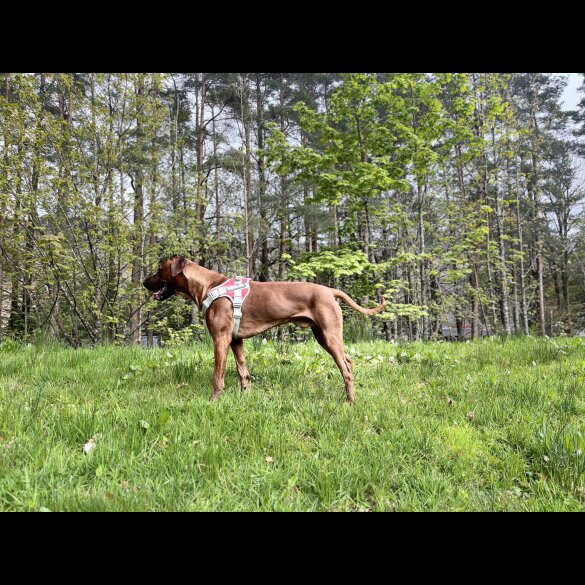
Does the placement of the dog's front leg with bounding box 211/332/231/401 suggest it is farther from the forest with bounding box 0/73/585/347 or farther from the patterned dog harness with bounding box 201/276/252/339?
the forest with bounding box 0/73/585/347

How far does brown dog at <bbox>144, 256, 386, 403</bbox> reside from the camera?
3811mm

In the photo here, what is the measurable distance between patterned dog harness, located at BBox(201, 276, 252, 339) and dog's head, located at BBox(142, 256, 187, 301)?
1.52ft

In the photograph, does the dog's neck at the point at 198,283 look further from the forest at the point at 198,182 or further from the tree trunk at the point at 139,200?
the tree trunk at the point at 139,200

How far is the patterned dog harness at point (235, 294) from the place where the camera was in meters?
3.93

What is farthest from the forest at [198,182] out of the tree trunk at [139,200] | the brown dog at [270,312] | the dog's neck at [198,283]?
the dog's neck at [198,283]

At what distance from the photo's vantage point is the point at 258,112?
17.7m

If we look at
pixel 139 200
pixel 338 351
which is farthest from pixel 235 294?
pixel 139 200

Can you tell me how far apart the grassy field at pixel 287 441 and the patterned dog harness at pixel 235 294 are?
2.80 feet

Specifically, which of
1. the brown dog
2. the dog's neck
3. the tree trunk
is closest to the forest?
the tree trunk

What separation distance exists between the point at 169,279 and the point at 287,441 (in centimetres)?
249

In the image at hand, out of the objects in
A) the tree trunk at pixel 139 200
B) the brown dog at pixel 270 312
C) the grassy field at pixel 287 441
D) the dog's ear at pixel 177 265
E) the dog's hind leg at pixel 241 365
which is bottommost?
the grassy field at pixel 287 441

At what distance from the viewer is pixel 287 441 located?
2.65m
